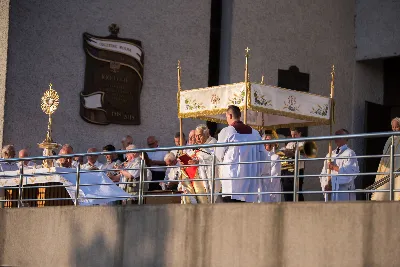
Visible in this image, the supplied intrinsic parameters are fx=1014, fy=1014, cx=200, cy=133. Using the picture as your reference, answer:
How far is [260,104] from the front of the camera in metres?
15.3

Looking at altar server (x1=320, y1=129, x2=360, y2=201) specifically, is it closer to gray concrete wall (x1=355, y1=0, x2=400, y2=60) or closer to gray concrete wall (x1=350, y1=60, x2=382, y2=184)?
gray concrete wall (x1=350, y1=60, x2=382, y2=184)

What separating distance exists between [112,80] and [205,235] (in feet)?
29.1

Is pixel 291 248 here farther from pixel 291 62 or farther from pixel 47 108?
pixel 291 62

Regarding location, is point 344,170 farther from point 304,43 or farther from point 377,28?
point 377,28

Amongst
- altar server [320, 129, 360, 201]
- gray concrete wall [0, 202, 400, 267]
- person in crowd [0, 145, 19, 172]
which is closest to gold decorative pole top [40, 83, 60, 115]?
person in crowd [0, 145, 19, 172]

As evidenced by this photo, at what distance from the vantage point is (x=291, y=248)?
988 centimetres

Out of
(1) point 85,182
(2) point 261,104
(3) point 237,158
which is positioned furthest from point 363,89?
(3) point 237,158

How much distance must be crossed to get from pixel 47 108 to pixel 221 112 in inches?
123

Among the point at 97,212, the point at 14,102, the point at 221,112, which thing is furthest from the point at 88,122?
the point at 97,212

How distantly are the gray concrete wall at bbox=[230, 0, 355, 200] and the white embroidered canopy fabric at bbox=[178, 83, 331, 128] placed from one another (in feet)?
13.2

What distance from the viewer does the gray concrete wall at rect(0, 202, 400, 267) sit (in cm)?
931

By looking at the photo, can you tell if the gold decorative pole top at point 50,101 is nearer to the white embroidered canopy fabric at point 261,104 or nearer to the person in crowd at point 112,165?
the person in crowd at point 112,165

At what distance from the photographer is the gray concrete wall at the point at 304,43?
69.3 feet

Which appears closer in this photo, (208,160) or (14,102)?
(208,160)
